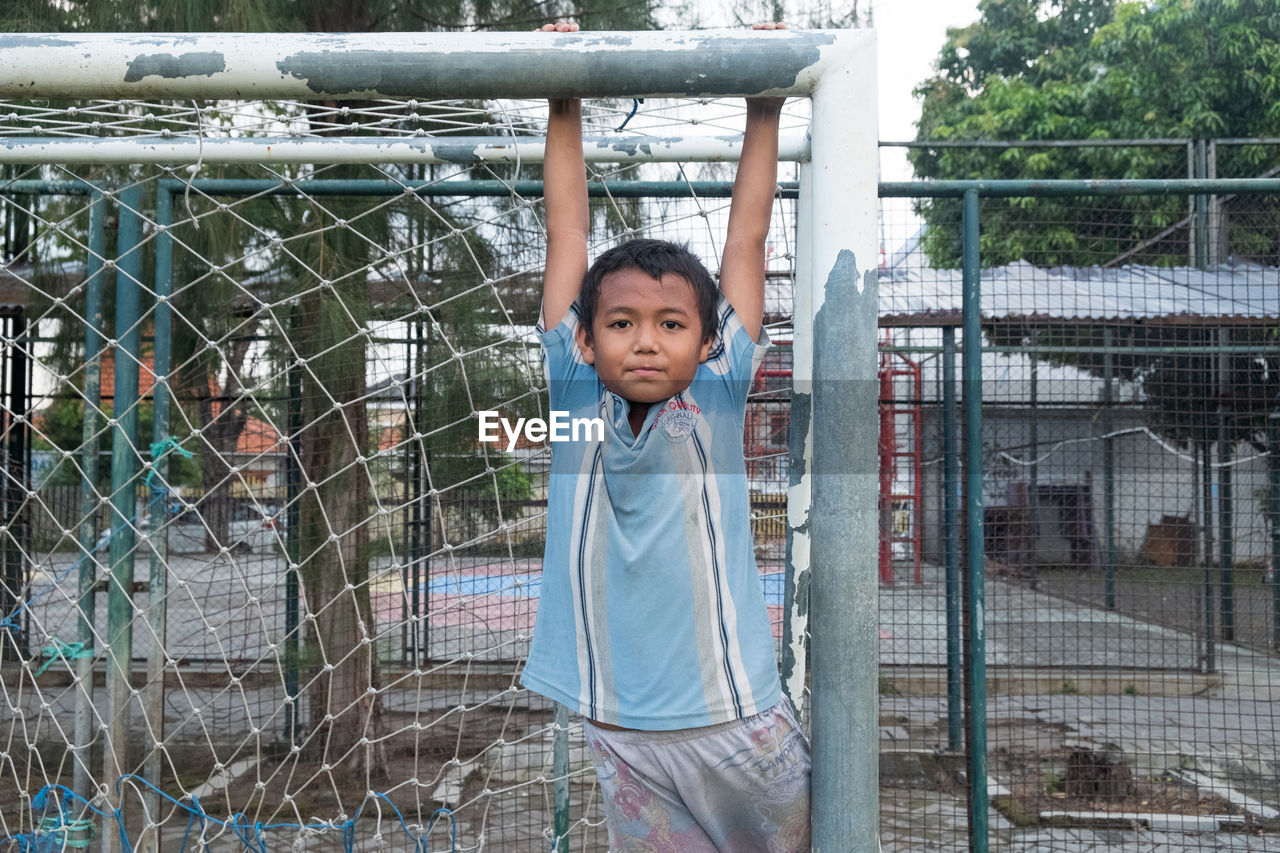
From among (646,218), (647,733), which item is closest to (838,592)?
(647,733)

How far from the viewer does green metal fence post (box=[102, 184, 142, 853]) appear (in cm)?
257

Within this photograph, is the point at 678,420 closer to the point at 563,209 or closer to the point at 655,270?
the point at 655,270

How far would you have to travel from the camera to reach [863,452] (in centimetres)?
127

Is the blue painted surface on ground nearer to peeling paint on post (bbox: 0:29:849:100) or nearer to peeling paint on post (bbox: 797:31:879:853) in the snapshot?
peeling paint on post (bbox: 797:31:879:853)

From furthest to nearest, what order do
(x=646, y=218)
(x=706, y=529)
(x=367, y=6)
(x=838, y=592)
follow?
(x=367, y=6) → (x=646, y=218) → (x=706, y=529) → (x=838, y=592)

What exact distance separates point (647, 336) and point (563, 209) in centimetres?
28

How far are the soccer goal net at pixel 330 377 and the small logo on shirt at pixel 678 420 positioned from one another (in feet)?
0.75

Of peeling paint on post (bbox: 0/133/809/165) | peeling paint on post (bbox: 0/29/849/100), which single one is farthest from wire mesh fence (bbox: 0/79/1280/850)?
peeling paint on post (bbox: 0/29/849/100)

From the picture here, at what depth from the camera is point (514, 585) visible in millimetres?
2658

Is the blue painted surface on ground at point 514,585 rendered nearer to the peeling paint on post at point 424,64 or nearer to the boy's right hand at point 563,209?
the boy's right hand at point 563,209

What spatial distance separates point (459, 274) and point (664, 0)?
1.49 meters

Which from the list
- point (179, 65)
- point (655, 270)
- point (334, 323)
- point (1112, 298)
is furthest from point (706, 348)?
point (1112, 298)

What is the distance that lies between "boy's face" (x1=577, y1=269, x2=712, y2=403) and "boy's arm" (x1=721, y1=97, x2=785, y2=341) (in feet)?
0.34

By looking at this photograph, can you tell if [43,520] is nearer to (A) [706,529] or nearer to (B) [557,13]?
(B) [557,13]
